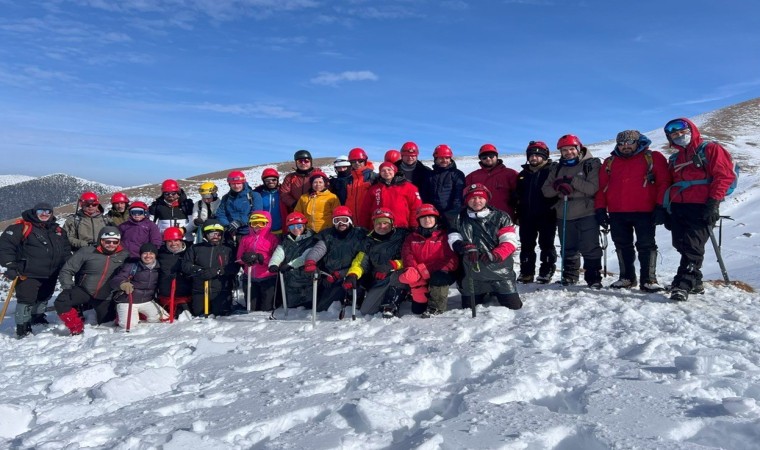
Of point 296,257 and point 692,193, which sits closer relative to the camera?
point 692,193

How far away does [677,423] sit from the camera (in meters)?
2.94

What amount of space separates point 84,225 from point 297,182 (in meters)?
4.01

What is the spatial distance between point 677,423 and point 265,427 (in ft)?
9.03

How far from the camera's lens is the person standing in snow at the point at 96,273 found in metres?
7.21

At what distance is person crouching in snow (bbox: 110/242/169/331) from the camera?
285 inches

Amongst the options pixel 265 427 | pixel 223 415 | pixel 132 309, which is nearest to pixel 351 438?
pixel 265 427

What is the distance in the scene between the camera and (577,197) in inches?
278

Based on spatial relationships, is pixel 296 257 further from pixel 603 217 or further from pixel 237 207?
pixel 603 217

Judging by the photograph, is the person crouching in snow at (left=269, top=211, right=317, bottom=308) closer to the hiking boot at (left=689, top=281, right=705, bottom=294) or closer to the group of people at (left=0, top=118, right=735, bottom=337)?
the group of people at (left=0, top=118, right=735, bottom=337)

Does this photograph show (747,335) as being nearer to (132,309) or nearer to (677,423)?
(677,423)

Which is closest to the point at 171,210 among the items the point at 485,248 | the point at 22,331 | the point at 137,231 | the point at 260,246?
the point at 137,231

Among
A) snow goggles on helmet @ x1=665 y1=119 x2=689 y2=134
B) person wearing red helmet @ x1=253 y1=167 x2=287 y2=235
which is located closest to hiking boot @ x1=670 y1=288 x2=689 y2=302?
snow goggles on helmet @ x1=665 y1=119 x2=689 y2=134

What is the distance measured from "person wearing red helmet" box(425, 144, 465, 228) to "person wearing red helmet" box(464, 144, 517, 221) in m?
0.45

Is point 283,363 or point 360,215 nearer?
point 283,363
